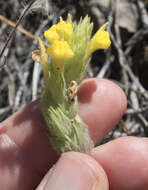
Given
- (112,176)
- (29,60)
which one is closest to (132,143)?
(112,176)

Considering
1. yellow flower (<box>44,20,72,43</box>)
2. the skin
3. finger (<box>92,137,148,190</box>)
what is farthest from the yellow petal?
finger (<box>92,137,148,190</box>)

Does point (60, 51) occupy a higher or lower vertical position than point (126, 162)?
higher

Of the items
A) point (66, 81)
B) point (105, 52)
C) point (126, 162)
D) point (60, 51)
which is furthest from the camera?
point (105, 52)

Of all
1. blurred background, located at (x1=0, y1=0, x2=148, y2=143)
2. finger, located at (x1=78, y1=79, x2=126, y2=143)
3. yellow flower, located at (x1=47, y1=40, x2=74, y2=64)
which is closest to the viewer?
yellow flower, located at (x1=47, y1=40, x2=74, y2=64)

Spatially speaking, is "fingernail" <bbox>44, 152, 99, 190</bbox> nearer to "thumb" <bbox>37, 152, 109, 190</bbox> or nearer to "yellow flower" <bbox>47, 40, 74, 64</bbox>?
"thumb" <bbox>37, 152, 109, 190</bbox>

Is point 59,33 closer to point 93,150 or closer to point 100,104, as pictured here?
point 100,104

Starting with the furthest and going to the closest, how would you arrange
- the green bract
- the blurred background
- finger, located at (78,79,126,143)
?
1. the blurred background
2. finger, located at (78,79,126,143)
3. the green bract

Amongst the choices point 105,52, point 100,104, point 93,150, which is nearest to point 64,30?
point 100,104
